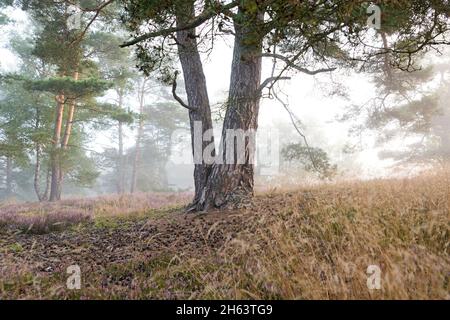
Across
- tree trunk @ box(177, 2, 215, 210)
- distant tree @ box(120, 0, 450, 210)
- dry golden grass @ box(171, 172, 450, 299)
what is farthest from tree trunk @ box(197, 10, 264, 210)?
dry golden grass @ box(171, 172, 450, 299)

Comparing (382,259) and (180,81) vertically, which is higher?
(180,81)

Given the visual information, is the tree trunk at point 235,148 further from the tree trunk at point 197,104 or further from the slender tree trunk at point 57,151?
the slender tree trunk at point 57,151

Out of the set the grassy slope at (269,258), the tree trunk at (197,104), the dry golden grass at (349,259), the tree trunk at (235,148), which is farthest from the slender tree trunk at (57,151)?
the dry golden grass at (349,259)

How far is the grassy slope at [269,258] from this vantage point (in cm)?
256

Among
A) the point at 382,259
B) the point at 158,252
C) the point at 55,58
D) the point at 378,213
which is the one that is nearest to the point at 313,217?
the point at 378,213

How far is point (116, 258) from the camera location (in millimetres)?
4414

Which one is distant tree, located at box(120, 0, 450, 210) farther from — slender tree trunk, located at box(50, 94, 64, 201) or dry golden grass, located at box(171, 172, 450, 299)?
slender tree trunk, located at box(50, 94, 64, 201)

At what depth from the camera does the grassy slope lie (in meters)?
2.56

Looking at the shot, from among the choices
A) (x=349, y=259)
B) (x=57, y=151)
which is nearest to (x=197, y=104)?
(x=349, y=259)

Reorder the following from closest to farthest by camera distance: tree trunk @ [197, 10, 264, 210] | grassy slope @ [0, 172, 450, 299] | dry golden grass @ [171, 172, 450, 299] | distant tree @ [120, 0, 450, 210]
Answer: dry golden grass @ [171, 172, 450, 299] < grassy slope @ [0, 172, 450, 299] < distant tree @ [120, 0, 450, 210] < tree trunk @ [197, 10, 264, 210]

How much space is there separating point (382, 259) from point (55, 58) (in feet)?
28.1
